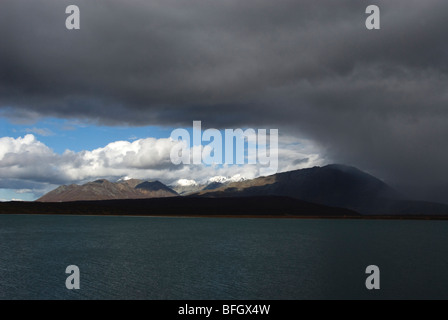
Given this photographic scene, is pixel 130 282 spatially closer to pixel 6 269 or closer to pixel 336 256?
pixel 6 269

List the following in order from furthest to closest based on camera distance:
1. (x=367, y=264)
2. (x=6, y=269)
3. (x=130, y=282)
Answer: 1. (x=367, y=264)
2. (x=6, y=269)
3. (x=130, y=282)

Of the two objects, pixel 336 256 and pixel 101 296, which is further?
pixel 336 256

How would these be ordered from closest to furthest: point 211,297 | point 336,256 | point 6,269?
point 211,297 → point 6,269 → point 336,256

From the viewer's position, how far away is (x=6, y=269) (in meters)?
60.6
